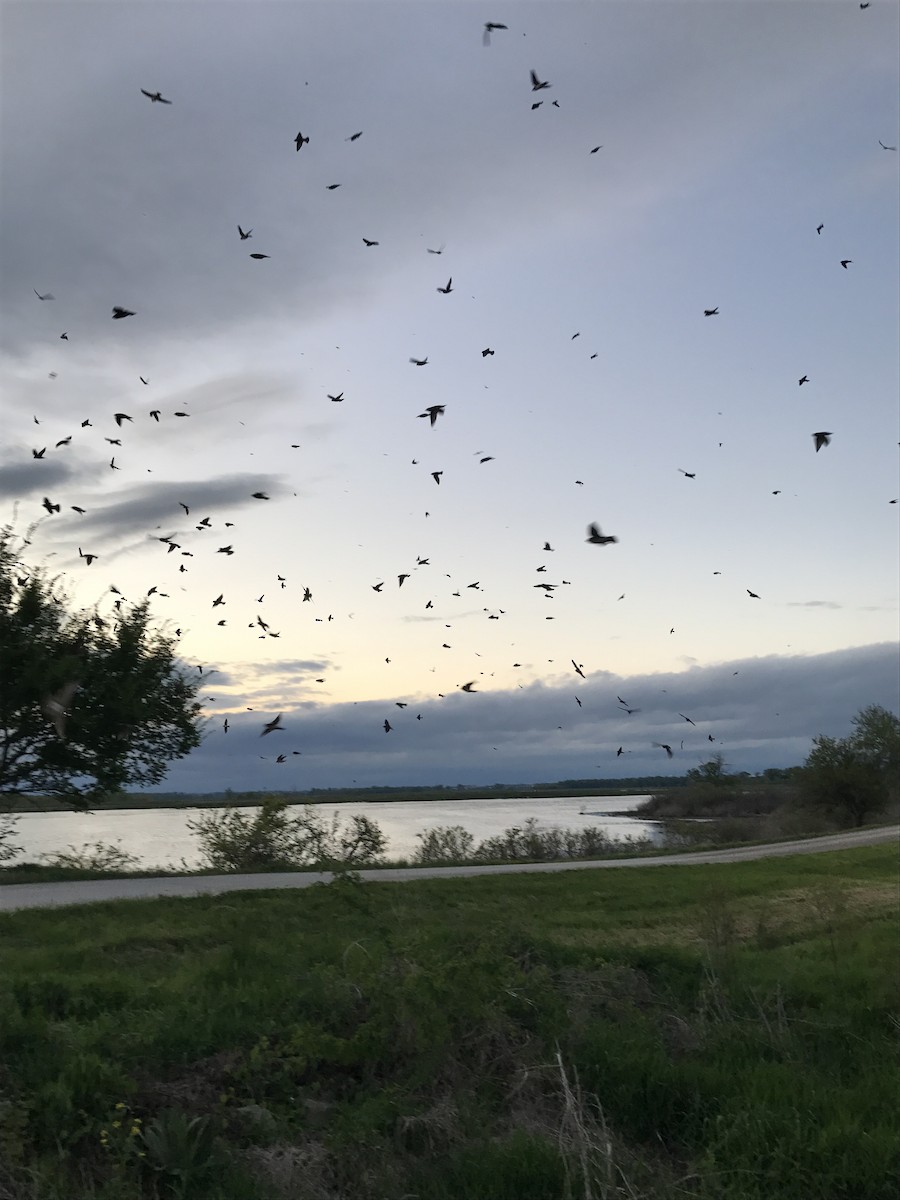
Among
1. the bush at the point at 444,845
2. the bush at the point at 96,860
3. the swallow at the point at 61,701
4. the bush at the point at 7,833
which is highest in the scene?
the swallow at the point at 61,701

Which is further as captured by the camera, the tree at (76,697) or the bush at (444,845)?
the bush at (444,845)

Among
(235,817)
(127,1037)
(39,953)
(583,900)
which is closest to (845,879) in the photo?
(583,900)

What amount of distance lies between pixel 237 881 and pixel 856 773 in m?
49.0

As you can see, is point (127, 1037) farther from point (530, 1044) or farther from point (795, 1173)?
point (795, 1173)

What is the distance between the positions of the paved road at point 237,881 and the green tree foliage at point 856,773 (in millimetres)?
26102

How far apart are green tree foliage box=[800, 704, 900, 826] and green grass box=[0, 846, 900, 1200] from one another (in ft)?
177

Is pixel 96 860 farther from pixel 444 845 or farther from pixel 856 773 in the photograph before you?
pixel 856 773

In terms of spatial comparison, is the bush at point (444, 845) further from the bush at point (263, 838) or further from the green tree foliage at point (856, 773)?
the green tree foliage at point (856, 773)

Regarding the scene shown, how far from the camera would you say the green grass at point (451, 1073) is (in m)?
6.67

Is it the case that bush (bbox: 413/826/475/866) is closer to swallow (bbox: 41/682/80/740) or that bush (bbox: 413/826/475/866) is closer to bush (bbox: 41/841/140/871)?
bush (bbox: 41/841/140/871)

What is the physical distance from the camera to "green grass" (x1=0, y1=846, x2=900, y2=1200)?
667 cm

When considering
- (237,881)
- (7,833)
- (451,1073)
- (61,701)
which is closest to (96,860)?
(7,833)

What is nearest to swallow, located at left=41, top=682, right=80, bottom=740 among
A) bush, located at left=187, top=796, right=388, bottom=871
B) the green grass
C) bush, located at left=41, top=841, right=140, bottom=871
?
the green grass

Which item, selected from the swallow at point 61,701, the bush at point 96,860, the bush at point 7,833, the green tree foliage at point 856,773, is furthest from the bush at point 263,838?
the green tree foliage at point 856,773
